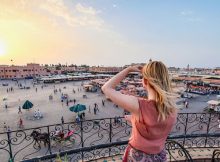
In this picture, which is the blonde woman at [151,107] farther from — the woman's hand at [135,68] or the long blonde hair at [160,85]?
the woman's hand at [135,68]

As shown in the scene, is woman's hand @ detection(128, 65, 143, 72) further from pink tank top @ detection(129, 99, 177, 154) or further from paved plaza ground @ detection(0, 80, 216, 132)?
paved plaza ground @ detection(0, 80, 216, 132)

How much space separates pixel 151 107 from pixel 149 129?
202 millimetres

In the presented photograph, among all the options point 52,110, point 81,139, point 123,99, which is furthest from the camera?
point 52,110

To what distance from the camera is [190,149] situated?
4359mm

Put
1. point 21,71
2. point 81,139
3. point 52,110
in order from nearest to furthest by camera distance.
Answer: point 81,139 → point 52,110 → point 21,71

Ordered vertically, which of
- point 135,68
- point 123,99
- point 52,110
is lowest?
point 52,110

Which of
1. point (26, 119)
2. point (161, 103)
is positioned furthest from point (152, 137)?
point (26, 119)

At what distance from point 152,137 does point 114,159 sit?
2.55 m

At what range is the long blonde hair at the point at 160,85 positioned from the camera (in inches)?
58.7

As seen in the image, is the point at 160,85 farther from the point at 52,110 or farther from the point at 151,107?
the point at 52,110

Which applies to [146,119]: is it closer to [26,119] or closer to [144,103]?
[144,103]

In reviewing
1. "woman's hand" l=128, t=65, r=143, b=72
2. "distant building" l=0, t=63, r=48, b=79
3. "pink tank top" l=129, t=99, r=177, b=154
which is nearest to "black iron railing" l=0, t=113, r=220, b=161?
"pink tank top" l=129, t=99, r=177, b=154

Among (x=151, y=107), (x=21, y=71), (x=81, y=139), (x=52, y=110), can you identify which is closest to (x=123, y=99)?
(x=151, y=107)

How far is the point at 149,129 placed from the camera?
60.7 inches
